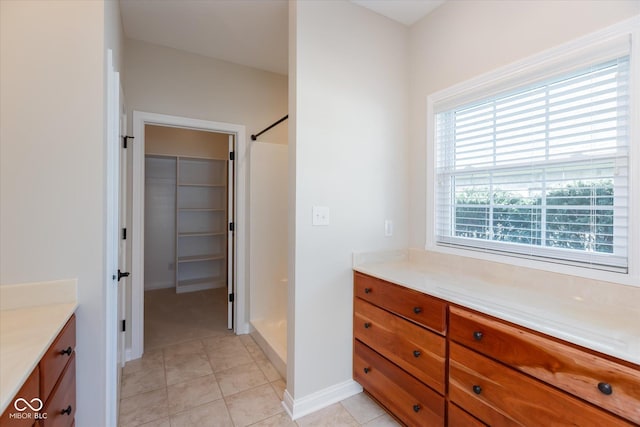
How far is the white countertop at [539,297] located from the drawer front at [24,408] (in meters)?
1.54

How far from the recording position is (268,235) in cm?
306

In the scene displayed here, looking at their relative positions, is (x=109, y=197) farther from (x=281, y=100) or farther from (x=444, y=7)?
(x=444, y=7)

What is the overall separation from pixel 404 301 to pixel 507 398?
60cm

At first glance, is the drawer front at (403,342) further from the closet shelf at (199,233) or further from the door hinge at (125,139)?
the closet shelf at (199,233)

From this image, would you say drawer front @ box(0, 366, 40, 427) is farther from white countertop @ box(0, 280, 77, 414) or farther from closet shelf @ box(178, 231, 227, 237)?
closet shelf @ box(178, 231, 227, 237)

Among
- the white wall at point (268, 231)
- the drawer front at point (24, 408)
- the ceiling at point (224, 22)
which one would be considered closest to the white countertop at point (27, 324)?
the drawer front at point (24, 408)

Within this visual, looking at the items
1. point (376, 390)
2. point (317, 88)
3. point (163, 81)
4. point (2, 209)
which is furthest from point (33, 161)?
point (376, 390)

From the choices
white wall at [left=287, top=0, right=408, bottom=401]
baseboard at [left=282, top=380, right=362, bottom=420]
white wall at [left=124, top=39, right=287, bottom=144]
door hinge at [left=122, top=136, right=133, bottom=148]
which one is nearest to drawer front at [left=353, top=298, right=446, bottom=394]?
white wall at [left=287, top=0, right=408, bottom=401]

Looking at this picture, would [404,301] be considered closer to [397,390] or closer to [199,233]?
[397,390]

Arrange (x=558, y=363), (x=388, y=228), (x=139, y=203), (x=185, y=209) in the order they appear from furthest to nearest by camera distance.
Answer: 1. (x=185, y=209)
2. (x=139, y=203)
3. (x=388, y=228)
4. (x=558, y=363)

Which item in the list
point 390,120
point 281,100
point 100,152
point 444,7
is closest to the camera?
point 100,152

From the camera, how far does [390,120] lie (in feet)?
7.23

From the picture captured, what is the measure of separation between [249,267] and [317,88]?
74.3 inches

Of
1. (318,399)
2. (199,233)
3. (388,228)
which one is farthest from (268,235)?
(199,233)
